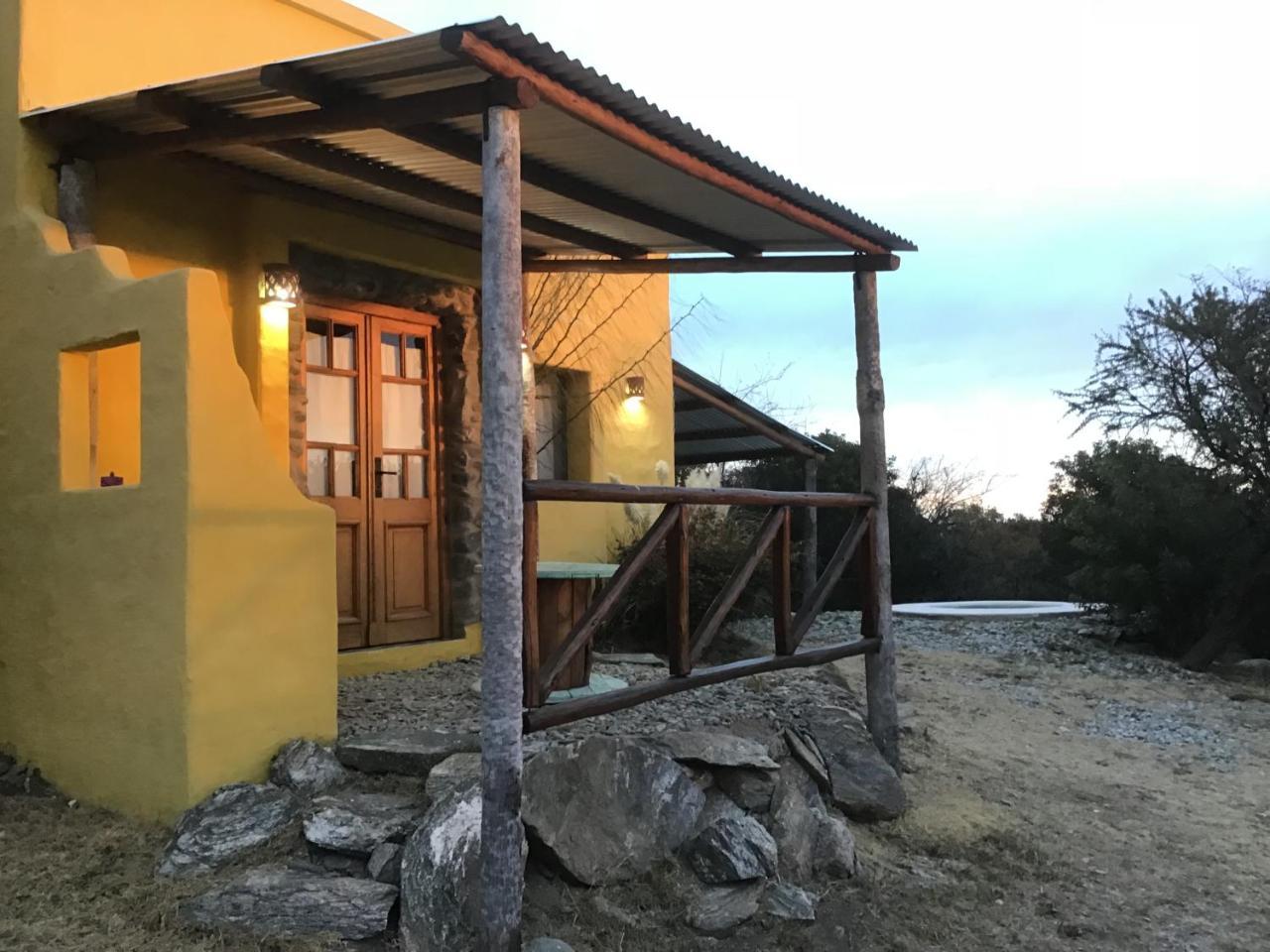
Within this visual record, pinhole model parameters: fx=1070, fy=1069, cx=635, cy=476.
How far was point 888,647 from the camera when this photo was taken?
5.82 metres

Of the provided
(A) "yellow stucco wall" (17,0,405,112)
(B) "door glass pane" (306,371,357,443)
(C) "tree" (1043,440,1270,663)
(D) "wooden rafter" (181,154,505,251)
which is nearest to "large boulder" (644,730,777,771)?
(B) "door glass pane" (306,371,357,443)

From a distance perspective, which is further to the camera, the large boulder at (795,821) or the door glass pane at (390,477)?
the door glass pane at (390,477)

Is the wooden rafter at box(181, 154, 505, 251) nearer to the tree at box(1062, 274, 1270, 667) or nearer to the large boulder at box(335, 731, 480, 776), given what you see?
the large boulder at box(335, 731, 480, 776)

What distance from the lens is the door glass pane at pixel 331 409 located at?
619cm

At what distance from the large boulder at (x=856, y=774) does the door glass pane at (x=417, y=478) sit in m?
2.84

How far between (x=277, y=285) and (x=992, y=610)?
10.7 m

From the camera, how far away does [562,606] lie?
203 inches

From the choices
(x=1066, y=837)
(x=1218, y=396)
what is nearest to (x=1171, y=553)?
(x=1218, y=396)

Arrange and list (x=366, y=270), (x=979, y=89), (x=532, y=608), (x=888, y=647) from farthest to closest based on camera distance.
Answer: (x=979, y=89), (x=366, y=270), (x=888, y=647), (x=532, y=608)

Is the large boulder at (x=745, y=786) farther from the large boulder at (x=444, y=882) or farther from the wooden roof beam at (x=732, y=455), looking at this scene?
the wooden roof beam at (x=732, y=455)

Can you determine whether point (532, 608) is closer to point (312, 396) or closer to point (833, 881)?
point (833, 881)

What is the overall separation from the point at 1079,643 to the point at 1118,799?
19.6 feet

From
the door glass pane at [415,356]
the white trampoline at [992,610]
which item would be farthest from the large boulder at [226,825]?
the white trampoline at [992,610]

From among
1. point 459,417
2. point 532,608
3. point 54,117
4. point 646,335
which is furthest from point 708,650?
point 54,117
